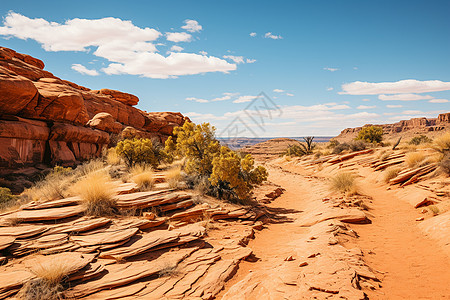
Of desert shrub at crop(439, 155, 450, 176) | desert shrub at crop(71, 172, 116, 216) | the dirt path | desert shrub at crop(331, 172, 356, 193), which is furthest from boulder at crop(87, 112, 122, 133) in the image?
desert shrub at crop(439, 155, 450, 176)

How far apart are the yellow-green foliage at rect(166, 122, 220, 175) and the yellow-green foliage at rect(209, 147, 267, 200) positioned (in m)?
0.96

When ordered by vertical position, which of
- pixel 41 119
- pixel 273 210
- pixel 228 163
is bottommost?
pixel 273 210

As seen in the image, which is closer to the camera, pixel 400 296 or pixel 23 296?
pixel 23 296

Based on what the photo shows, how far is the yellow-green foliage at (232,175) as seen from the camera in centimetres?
940

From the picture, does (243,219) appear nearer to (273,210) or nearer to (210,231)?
(210,231)

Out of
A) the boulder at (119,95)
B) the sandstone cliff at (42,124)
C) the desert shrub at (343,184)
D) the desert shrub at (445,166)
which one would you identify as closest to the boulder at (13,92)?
the sandstone cliff at (42,124)

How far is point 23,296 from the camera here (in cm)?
354

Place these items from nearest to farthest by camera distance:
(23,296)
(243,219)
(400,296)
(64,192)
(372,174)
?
(23,296) → (400,296) → (64,192) → (243,219) → (372,174)

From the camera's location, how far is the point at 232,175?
9.51 m

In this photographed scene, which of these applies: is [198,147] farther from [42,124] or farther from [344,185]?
[42,124]

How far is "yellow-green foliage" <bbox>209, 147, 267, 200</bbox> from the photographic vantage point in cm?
940

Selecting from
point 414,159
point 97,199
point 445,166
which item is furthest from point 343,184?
point 97,199

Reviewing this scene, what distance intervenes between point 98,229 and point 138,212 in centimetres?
150

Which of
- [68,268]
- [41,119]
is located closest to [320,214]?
[68,268]
